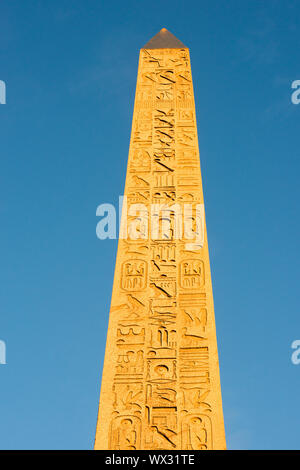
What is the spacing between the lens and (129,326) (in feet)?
22.7

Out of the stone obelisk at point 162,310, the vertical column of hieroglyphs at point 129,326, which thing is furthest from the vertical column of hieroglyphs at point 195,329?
the vertical column of hieroglyphs at point 129,326

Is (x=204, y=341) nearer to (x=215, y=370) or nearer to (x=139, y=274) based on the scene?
(x=215, y=370)

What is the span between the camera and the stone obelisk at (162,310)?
249 inches

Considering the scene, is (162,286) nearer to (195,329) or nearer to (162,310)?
(162,310)

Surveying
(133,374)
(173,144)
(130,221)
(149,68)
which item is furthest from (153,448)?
(149,68)

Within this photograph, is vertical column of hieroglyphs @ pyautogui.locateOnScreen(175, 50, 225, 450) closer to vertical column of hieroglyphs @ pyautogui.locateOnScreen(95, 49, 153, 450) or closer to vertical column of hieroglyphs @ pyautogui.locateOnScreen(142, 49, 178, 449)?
vertical column of hieroglyphs @ pyautogui.locateOnScreen(142, 49, 178, 449)

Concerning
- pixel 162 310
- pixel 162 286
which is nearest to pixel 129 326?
pixel 162 310

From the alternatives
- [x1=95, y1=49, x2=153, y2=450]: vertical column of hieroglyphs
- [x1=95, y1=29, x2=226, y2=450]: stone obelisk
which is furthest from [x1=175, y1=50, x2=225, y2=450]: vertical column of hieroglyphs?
[x1=95, y1=49, x2=153, y2=450]: vertical column of hieroglyphs

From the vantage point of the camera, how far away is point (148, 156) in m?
8.42

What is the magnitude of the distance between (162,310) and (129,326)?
0.34 meters

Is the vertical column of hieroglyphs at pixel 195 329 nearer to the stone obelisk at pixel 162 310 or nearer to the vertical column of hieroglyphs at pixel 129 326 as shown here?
the stone obelisk at pixel 162 310

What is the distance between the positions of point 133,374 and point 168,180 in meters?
2.37

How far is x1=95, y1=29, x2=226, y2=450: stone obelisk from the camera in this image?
632cm

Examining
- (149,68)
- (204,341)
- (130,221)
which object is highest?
(149,68)
